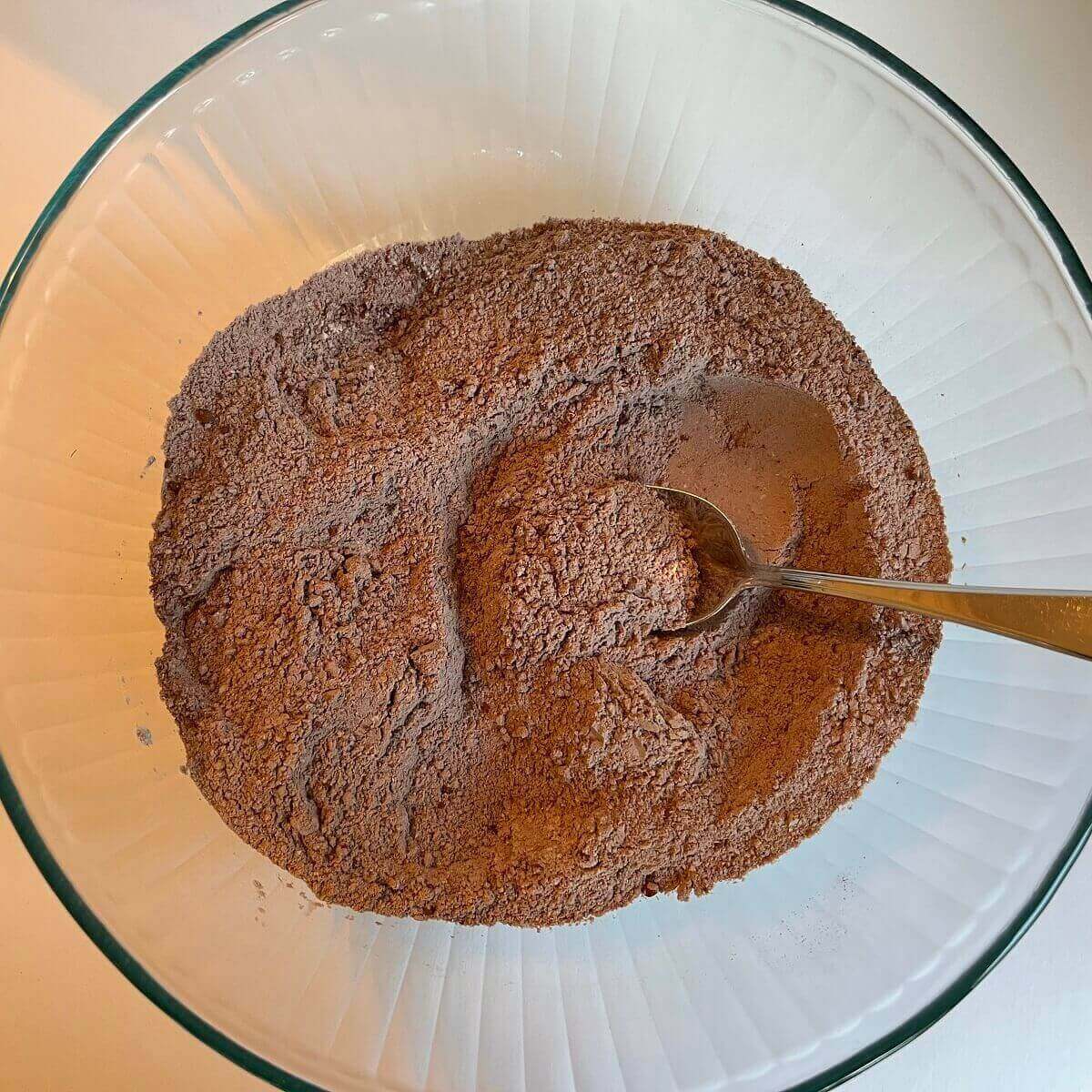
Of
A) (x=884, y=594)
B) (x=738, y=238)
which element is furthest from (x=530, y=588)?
(x=738, y=238)

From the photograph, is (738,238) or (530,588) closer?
(530,588)

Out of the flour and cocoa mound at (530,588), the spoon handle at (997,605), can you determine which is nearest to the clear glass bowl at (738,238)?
the flour and cocoa mound at (530,588)

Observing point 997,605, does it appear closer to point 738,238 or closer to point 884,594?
point 884,594

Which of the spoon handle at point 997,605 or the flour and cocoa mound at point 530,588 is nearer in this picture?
the spoon handle at point 997,605

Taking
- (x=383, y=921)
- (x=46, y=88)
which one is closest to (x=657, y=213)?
(x=46, y=88)

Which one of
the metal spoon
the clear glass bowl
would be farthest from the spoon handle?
the clear glass bowl

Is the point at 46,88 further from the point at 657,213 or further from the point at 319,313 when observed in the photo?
the point at 657,213

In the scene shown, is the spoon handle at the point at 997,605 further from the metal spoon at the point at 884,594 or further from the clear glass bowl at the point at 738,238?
the clear glass bowl at the point at 738,238
